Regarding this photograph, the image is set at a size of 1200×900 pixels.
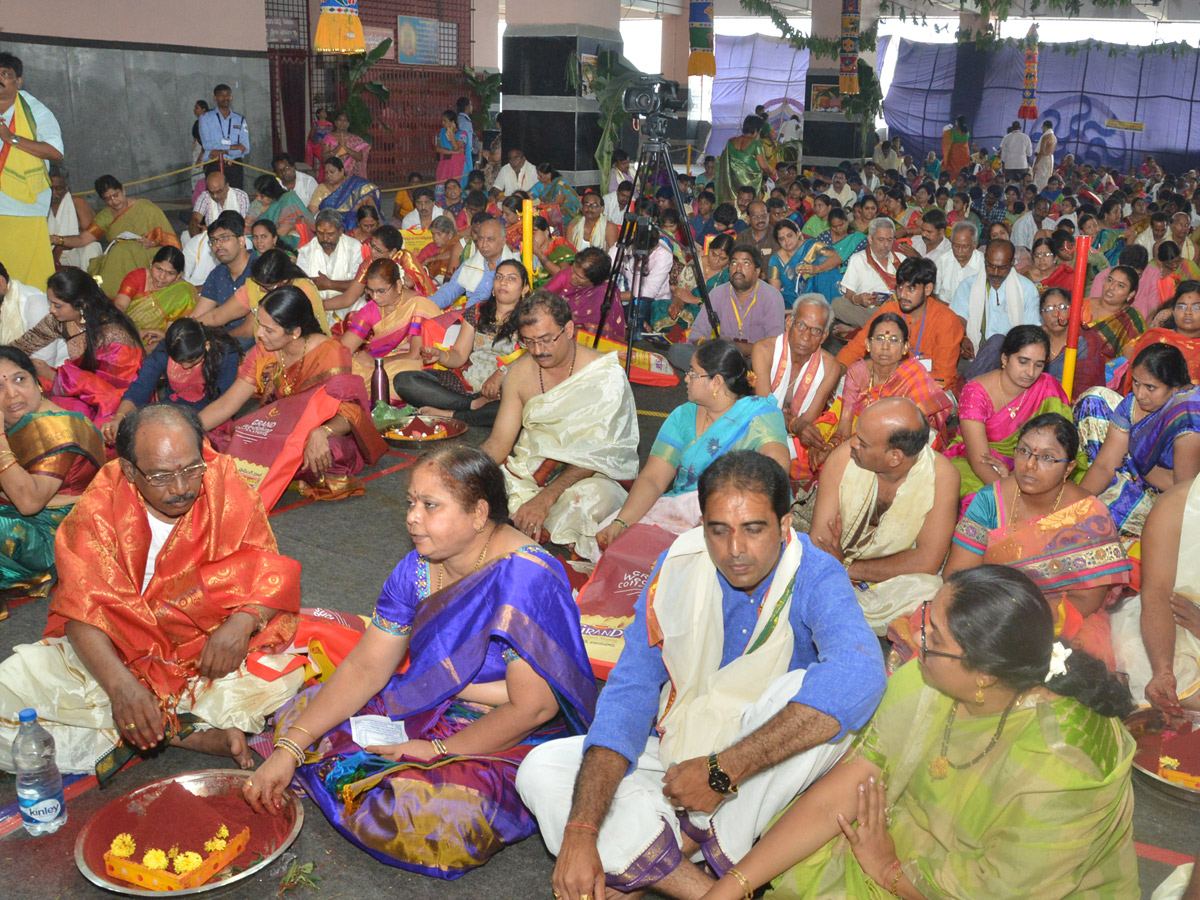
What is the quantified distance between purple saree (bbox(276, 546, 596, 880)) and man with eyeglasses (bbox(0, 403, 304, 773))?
1.19 feet

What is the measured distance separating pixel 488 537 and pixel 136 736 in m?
0.99

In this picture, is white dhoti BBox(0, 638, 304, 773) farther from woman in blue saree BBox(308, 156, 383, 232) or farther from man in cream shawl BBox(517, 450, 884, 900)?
woman in blue saree BBox(308, 156, 383, 232)

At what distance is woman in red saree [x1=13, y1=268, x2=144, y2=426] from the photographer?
16.5 ft

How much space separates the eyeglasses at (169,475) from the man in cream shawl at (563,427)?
5.39ft

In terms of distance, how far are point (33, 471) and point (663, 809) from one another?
2449mm

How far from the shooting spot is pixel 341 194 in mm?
9828

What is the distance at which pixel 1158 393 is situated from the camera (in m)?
3.75

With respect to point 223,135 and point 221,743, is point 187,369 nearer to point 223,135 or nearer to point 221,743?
point 221,743

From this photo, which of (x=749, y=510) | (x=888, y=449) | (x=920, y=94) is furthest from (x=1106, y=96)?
(x=749, y=510)

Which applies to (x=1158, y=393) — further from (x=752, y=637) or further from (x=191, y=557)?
(x=191, y=557)

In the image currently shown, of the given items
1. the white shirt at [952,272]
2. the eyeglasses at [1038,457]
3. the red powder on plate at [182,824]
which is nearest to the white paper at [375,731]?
the red powder on plate at [182,824]

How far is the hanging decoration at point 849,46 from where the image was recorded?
1733 cm

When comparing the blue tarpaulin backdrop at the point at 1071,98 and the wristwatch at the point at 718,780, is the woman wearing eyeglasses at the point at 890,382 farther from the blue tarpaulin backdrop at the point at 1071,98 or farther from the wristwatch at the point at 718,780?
the blue tarpaulin backdrop at the point at 1071,98

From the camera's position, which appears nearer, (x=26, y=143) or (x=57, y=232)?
(x=26, y=143)
